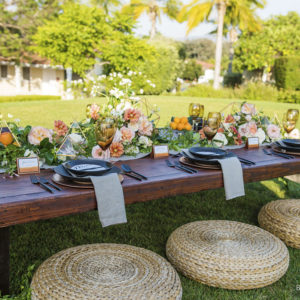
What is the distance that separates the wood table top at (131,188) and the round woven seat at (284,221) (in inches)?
22.0

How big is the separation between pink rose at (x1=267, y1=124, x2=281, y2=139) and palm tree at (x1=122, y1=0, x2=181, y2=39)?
78.4ft

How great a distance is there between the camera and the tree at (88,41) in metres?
15.0

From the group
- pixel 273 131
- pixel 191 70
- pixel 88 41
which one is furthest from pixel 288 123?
pixel 191 70

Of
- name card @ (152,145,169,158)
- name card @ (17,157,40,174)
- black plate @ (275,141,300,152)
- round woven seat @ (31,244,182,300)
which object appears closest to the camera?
round woven seat @ (31,244,182,300)

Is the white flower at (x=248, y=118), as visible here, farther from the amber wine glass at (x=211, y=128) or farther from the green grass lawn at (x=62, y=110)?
the green grass lawn at (x=62, y=110)

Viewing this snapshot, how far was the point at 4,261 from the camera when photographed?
5.49 feet

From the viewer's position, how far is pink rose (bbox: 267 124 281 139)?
284 centimetres

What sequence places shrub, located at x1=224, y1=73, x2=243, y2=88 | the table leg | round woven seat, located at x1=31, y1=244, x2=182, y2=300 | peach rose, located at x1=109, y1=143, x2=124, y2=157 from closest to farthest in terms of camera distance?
round woven seat, located at x1=31, y1=244, x2=182, y2=300 < the table leg < peach rose, located at x1=109, y1=143, x2=124, y2=157 < shrub, located at x1=224, y1=73, x2=243, y2=88

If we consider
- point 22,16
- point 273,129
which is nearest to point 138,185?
point 273,129

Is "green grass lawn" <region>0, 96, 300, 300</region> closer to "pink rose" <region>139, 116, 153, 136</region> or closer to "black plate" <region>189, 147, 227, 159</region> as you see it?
"black plate" <region>189, 147, 227, 159</region>

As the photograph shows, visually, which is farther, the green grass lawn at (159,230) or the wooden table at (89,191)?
the green grass lawn at (159,230)

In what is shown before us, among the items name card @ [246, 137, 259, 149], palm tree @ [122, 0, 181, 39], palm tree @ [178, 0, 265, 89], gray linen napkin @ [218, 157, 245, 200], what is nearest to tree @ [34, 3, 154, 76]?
palm tree @ [178, 0, 265, 89]

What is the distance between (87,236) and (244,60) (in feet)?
63.5

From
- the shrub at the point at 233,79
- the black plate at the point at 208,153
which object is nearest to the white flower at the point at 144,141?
the black plate at the point at 208,153
